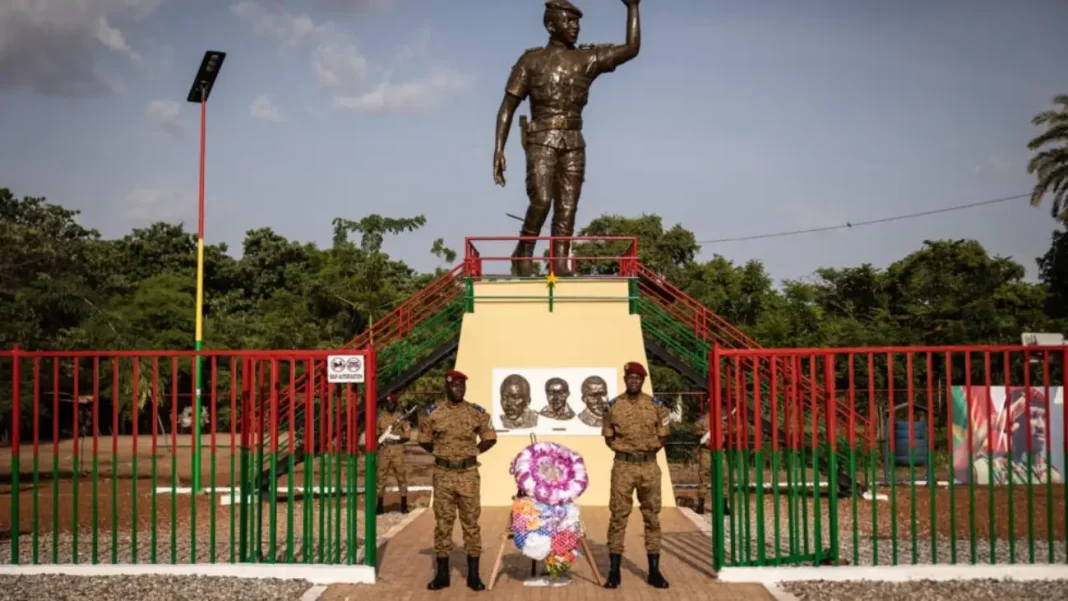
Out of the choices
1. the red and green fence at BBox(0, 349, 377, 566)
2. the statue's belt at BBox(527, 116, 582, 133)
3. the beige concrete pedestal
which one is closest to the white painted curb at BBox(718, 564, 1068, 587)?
the red and green fence at BBox(0, 349, 377, 566)

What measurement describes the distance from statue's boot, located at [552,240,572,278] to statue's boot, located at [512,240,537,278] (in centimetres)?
40

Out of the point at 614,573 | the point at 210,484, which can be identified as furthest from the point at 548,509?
the point at 210,484

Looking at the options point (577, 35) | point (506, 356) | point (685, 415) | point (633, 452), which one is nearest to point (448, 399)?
point (633, 452)

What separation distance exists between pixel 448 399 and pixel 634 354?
22.7 feet

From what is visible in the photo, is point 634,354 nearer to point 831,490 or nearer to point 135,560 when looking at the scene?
point 831,490

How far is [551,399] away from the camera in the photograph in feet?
53.9

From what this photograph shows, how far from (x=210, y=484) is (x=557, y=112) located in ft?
26.6

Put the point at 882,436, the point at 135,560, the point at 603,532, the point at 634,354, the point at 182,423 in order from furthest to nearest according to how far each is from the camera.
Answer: the point at 182,423
the point at 882,436
the point at 634,354
the point at 603,532
the point at 135,560

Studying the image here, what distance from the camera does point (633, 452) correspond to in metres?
9.80

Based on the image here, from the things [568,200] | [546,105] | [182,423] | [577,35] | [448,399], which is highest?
[577,35]

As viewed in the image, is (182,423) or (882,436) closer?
(882,436)

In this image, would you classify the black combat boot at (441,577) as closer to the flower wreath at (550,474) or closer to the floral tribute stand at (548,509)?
the floral tribute stand at (548,509)

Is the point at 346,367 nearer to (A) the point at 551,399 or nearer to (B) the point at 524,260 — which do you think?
(A) the point at 551,399

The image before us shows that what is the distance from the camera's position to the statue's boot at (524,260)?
57.1 ft
